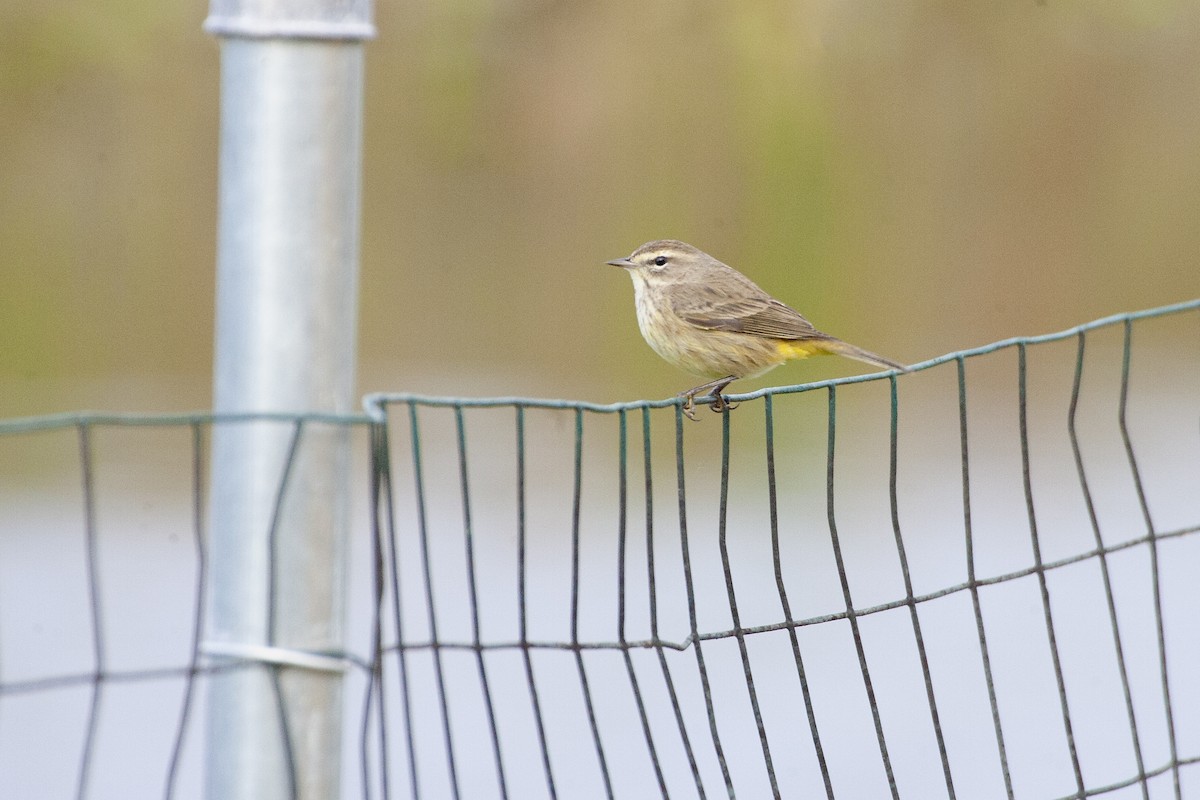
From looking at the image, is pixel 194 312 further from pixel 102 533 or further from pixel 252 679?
pixel 252 679

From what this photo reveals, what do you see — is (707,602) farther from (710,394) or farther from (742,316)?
(710,394)

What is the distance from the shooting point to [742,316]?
618 cm

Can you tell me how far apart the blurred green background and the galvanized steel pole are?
31.4ft

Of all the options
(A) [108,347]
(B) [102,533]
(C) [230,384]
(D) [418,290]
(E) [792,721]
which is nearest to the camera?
(C) [230,384]

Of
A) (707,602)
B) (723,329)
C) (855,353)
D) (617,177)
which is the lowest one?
(707,602)

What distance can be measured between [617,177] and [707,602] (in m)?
5.25

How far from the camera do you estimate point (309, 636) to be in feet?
7.96

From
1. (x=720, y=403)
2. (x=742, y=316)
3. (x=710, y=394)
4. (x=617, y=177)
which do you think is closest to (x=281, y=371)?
(x=720, y=403)

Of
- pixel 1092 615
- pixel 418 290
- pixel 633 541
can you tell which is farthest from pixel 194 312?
pixel 1092 615

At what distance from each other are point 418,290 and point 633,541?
12.4 ft

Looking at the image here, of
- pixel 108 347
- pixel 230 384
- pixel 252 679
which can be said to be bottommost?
pixel 252 679

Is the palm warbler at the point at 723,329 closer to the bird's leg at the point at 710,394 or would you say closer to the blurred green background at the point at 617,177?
the bird's leg at the point at 710,394

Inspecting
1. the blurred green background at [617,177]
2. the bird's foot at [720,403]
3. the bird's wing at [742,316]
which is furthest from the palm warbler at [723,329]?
the blurred green background at [617,177]

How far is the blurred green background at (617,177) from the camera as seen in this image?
13094 millimetres
